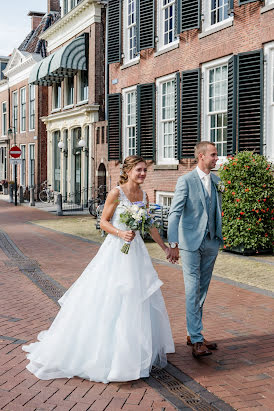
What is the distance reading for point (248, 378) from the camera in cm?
414

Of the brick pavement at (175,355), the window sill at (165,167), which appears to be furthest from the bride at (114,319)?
the window sill at (165,167)

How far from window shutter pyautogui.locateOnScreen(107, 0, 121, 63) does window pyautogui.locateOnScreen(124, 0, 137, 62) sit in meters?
0.34

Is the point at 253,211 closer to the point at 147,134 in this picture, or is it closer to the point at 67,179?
the point at 147,134

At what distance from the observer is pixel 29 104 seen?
3253 cm

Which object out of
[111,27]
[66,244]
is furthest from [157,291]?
[111,27]

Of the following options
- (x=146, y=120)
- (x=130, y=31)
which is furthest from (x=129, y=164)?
(x=130, y=31)

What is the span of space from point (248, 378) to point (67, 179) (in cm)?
2355

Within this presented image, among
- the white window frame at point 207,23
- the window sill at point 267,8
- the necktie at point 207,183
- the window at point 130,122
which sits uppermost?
the white window frame at point 207,23

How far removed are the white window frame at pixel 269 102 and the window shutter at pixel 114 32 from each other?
8.04 metres

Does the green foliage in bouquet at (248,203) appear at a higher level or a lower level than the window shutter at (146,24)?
lower

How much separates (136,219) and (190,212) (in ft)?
2.01

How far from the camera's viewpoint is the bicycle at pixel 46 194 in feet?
92.7

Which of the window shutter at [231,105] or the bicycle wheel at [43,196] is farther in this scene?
the bicycle wheel at [43,196]

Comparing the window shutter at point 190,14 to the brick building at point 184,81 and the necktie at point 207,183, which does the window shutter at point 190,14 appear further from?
the necktie at point 207,183
